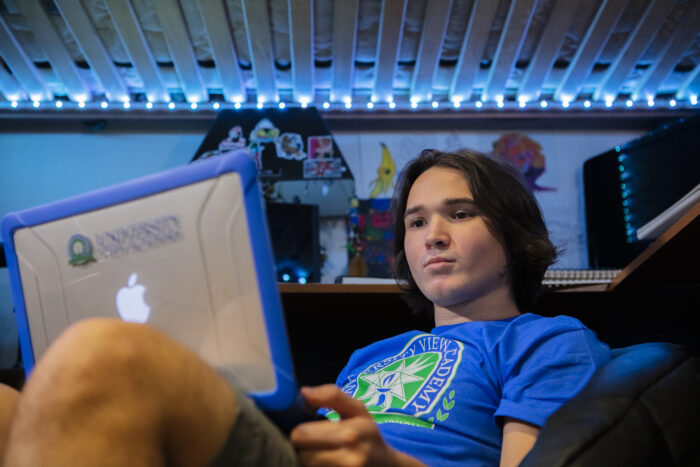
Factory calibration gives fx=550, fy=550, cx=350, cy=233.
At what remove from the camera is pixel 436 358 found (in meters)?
1.00

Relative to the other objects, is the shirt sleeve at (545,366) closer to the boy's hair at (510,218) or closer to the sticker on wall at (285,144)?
the boy's hair at (510,218)

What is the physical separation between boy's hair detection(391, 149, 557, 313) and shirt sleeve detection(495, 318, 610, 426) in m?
0.28

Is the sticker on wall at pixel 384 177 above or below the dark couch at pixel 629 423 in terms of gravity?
above

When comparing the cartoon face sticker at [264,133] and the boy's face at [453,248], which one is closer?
the boy's face at [453,248]

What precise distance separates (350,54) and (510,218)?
1050mm

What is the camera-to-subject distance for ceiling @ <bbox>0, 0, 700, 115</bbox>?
1.85m

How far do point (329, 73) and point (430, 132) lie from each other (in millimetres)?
489

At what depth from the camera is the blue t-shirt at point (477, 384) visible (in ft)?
2.70

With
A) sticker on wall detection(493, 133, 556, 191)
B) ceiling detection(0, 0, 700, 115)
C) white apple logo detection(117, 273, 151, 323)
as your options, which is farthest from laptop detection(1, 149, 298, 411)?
sticker on wall detection(493, 133, 556, 191)

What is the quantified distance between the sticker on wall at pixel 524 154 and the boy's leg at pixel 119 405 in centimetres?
195

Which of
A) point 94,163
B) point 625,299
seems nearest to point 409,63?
point 625,299

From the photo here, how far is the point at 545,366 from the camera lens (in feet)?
2.73

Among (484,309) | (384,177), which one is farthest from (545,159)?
(484,309)

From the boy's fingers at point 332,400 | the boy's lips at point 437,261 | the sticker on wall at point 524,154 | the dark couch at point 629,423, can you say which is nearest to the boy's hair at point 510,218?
the boy's lips at point 437,261
